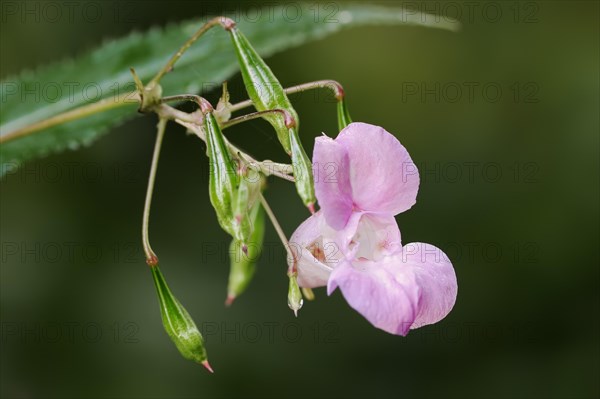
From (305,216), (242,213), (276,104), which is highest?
(276,104)

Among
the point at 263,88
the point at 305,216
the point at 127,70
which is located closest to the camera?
the point at 263,88

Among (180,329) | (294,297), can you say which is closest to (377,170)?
(294,297)

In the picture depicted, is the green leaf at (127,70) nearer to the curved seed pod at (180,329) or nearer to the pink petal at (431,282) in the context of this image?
the curved seed pod at (180,329)

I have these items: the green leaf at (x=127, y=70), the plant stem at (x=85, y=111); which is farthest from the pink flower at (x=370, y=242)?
the green leaf at (x=127, y=70)

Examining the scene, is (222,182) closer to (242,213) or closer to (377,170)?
(242,213)

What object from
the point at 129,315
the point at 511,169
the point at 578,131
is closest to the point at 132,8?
the point at 129,315
